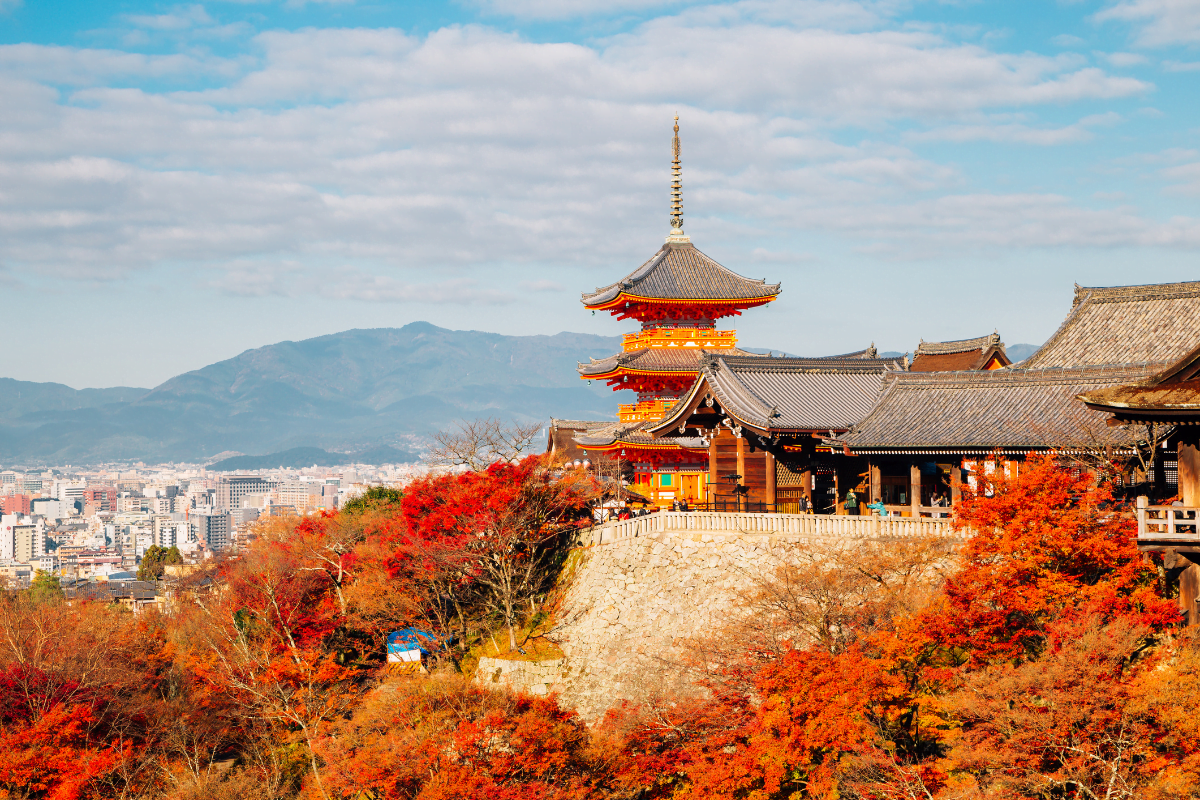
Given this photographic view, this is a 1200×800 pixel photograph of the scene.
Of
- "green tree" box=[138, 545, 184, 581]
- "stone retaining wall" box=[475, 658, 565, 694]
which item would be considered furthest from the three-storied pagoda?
"green tree" box=[138, 545, 184, 581]

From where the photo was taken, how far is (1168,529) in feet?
61.3

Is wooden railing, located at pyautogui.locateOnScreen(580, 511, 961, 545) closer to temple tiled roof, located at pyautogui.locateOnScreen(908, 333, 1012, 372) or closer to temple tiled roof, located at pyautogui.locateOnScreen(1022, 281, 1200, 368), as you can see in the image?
temple tiled roof, located at pyautogui.locateOnScreen(1022, 281, 1200, 368)

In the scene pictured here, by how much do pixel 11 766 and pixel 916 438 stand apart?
27.1 meters

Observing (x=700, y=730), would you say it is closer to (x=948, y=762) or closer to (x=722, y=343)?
(x=948, y=762)

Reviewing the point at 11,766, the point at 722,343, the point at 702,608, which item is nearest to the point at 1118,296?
the point at 722,343

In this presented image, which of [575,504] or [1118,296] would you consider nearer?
[575,504]

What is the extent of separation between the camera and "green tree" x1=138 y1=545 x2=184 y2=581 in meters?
84.4

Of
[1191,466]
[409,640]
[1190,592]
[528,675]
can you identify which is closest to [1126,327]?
[1190,592]

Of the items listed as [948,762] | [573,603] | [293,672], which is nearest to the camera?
[948,762]

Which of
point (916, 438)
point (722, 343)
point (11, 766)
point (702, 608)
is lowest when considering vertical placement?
point (11, 766)

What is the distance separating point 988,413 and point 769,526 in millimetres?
7122

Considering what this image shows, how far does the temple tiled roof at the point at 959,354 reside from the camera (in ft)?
145

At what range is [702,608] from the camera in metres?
28.5

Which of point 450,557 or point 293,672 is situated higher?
point 450,557
